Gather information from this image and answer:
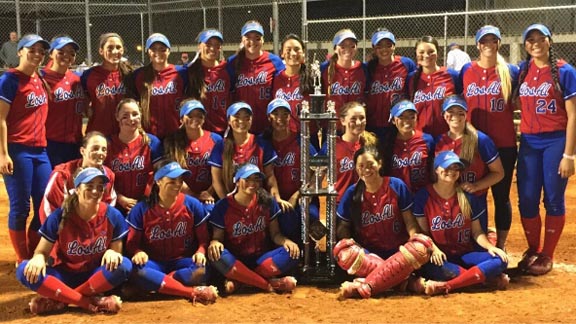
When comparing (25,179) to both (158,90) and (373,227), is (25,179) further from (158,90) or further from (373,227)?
(373,227)

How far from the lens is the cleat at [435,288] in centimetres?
470

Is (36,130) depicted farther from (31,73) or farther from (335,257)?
(335,257)

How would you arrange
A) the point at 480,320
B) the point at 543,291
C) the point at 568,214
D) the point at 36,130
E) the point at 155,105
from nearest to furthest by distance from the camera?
the point at 480,320 → the point at 543,291 → the point at 36,130 → the point at 155,105 → the point at 568,214

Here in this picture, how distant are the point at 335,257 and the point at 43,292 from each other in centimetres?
212

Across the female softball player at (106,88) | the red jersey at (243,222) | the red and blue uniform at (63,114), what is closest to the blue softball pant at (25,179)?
the red and blue uniform at (63,114)

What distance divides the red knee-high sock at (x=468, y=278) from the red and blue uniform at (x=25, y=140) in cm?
331

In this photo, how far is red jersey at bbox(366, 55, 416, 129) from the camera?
5652 mm

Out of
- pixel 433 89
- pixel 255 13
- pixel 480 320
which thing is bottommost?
pixel 480 320

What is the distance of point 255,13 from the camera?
19234 mm

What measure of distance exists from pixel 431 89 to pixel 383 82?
450mm

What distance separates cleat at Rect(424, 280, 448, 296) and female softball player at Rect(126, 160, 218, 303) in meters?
1.54

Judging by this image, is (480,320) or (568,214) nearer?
(480,320)

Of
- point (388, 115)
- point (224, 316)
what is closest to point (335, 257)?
point (224, 316)

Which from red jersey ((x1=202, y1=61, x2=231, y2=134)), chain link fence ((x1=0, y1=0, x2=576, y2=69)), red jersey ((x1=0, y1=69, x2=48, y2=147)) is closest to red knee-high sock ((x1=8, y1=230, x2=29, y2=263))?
red jersey ((x1=0, y1=69, x2=48, y2=147))
